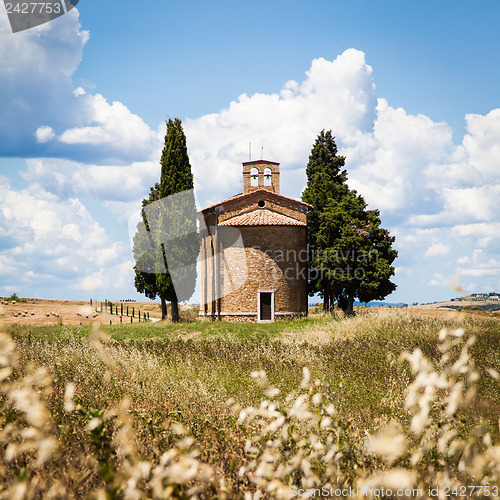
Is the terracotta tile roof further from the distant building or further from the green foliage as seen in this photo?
the green foliage

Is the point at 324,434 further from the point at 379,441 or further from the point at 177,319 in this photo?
the point at 177,319

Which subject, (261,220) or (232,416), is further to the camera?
(261,220)

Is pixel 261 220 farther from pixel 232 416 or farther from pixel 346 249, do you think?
pixel 232 416

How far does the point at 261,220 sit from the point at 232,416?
2274 cm

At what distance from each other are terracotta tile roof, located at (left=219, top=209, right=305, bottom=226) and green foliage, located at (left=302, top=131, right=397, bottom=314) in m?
2.17

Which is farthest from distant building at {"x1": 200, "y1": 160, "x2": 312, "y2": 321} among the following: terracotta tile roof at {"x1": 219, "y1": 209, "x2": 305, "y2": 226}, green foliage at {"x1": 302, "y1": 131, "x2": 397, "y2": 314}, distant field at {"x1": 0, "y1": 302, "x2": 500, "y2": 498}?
distant field at {"x1": 0, "y1": 302, "x2": 500, "y2": 498}

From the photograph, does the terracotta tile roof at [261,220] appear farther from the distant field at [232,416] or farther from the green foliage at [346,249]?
the distant field at [232,416]

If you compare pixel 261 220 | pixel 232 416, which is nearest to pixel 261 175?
pixel 261 220

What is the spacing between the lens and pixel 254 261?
27.4 m

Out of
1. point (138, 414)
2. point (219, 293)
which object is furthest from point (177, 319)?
point (138, 414)

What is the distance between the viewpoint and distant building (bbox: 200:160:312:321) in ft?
89.9

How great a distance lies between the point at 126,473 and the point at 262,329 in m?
20.3

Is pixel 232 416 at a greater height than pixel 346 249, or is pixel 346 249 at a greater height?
pixel 346 249

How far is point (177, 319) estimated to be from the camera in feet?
91.7
